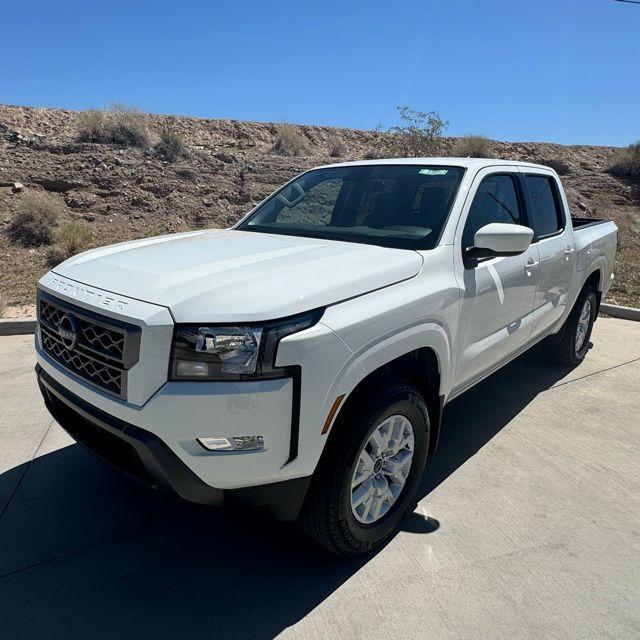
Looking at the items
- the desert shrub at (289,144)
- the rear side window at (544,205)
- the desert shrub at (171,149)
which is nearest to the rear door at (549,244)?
the rear side window at (544,205)

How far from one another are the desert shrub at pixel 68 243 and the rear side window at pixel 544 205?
7.22m

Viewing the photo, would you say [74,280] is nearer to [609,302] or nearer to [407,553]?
[407,553]

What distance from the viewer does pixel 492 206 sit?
3.52 meters

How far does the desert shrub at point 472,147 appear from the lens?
19.4 m

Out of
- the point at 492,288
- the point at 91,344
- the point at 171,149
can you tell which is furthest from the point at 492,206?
the point at 171,149

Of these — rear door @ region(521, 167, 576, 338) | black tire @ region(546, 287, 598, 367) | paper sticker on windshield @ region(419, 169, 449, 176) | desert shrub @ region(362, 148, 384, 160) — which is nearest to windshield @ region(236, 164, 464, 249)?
paper sticker on windshield @ region(419, 169, 449, 176)

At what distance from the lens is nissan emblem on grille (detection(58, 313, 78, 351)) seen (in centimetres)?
234

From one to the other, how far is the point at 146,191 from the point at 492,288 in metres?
10.5

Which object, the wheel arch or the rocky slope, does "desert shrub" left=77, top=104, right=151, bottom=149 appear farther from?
the wheel arch

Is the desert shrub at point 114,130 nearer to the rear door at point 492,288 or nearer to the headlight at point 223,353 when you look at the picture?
the rear door at point 492,288

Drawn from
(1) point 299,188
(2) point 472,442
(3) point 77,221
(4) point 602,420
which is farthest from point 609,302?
(3) point 77,221

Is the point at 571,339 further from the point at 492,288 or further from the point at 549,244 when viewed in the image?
the point at 492,288

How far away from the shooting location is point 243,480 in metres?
2.09

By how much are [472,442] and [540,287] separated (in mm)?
1241
